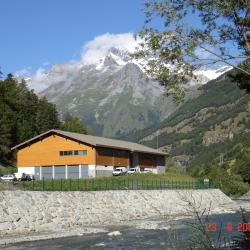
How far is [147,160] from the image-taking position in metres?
103

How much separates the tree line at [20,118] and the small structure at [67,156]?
7.80 meters

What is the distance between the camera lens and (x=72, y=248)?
29750 mm

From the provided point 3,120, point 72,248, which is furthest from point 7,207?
point 3,120

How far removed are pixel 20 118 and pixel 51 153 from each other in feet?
104

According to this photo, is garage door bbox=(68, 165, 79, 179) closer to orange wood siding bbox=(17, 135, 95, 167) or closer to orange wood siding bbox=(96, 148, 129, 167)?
orange wood siding bbox=(17, 135, 95, 167)

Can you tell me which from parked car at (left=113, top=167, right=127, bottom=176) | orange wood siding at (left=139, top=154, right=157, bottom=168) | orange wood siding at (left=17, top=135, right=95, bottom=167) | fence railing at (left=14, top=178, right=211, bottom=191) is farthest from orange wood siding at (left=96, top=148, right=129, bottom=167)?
fence railing at (left=14, top=178, right=211, bottom=191)

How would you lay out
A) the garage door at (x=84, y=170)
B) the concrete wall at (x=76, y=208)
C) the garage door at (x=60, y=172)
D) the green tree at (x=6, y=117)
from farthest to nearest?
the green tree at (x=6, y=117) < the garage door at (x=60, y=172) < the garage door at (x=84, y=170) < the concrete wall at (x=76, y=208)

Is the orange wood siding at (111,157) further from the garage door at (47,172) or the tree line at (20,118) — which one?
the tree line at (20,118)

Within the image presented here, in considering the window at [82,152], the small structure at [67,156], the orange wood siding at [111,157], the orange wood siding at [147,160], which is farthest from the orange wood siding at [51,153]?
the orange wood siding at [147,160]

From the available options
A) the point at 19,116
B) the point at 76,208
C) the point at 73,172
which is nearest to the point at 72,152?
the point at 73,172

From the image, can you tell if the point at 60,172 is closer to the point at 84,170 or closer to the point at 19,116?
the point at 84,170

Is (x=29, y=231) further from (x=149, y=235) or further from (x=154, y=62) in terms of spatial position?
(x=154, y=62)

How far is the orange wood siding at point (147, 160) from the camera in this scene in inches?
3979

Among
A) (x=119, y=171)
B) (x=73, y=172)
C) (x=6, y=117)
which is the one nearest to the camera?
(x=73, y=172)
